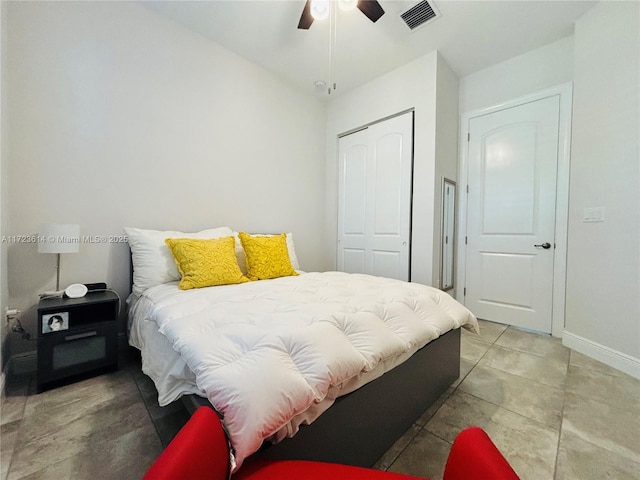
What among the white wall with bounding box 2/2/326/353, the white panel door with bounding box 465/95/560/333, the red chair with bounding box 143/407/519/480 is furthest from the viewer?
the white panel door with bounding box 465/95/560/333

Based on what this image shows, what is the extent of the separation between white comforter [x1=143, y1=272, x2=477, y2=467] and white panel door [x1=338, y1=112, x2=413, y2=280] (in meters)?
1.36

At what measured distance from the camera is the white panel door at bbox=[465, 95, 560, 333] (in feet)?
8.68

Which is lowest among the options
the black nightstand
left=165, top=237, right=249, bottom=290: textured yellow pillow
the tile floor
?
the tile floor

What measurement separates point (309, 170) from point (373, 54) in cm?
149

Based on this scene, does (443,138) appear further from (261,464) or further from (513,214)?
(261,464)

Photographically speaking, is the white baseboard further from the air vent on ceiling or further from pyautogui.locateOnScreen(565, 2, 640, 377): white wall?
the air vent on ceiling

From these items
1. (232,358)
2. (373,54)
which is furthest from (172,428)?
(373,54)

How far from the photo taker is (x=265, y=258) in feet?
7.62

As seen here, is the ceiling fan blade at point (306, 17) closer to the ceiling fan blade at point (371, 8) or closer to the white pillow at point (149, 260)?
the ceiling fan blade at point (371, 8)

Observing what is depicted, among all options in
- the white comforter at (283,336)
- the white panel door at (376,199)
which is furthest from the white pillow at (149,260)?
the white panel door at (376,199)

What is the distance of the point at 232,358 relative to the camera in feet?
2.94

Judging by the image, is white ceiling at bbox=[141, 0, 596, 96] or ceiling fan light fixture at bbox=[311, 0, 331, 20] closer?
ceiling fan light fixture at bbox=[311, 0, 331, 20]

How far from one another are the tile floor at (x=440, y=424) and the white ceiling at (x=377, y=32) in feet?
9.61

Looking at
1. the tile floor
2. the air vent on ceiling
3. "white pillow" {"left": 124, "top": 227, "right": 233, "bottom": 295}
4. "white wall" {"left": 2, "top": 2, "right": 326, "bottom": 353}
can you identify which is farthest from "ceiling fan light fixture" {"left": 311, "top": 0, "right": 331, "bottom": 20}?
the tile floor
